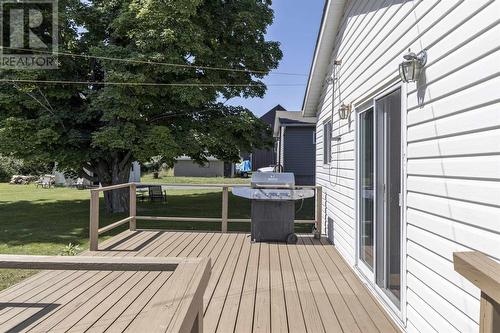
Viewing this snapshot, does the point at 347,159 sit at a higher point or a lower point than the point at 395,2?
lower

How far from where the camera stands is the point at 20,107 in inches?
424

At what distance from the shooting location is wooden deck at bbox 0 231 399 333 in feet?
9.54

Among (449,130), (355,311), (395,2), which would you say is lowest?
(355,311)

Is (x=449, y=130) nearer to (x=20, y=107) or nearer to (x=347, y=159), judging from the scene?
(x=347, y=159)

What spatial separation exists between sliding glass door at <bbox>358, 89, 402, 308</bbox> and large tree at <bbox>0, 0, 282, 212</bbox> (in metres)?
7.25

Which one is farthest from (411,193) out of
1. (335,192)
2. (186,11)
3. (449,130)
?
(186,11)

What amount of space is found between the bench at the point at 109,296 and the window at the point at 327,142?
11.4 ft

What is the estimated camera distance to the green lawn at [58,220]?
7289 millimetres

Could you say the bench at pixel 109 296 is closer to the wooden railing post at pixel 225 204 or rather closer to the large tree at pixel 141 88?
the wooden railing post at pixel 225 204

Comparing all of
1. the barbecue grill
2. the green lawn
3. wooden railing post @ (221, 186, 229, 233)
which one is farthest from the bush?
the barbecue grill

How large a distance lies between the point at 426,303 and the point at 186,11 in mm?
9439

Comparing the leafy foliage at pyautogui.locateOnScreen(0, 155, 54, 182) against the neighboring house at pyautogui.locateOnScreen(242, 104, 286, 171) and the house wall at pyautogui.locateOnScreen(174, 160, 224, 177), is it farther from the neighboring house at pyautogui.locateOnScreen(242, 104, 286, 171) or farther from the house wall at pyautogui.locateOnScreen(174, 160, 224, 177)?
the neighboring house at pyautogui.locateOnScreen(242, 104, 286, 171)

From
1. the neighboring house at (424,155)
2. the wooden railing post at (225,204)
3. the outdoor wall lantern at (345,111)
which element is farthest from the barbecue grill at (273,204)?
the outdoor wall lantern at (345,111)

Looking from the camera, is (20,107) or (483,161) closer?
(483,161)
